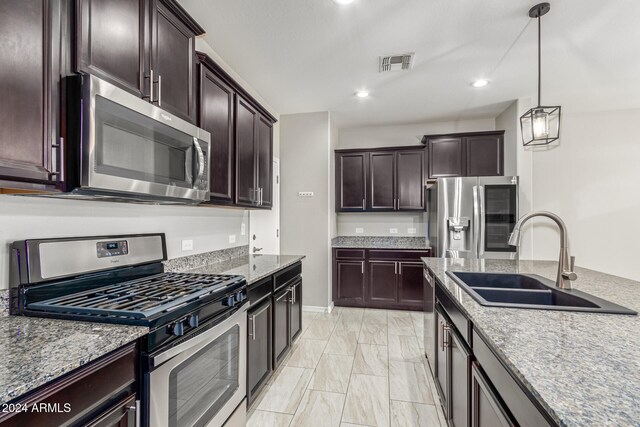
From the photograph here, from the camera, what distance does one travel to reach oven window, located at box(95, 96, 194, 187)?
1.23 m

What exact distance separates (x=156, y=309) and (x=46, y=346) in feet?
1.06

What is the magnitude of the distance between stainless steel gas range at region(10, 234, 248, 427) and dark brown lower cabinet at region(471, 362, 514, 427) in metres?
1.20

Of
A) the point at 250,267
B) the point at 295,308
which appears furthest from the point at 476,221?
the point at 250,267

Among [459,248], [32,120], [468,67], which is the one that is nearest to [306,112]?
[468,67]

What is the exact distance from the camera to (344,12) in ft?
7.25

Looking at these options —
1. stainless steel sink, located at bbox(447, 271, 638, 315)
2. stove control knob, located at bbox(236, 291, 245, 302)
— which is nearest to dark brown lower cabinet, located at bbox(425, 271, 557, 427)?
stainless steel sink, located at bbox(447, 271, 638, 315)

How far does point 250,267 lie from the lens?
2453 millimetres

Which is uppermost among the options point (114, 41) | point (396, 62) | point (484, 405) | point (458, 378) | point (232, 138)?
point (396, 62)

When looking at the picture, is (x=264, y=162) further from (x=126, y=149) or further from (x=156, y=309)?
(x=156, y=309)

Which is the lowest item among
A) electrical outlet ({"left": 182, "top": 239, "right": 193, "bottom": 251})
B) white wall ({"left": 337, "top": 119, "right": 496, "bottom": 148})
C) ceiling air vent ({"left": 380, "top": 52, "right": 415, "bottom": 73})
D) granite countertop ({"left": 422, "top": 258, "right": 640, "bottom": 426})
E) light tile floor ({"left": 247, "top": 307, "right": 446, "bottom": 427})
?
light tile floor ({"left": 247, "top": 307, "right": 446, "bottom": 427})

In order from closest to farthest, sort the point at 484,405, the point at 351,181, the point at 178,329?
the point at 484,405 → the point at 178,329 → the point at 351,181

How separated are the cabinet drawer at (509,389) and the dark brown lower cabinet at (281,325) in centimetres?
155

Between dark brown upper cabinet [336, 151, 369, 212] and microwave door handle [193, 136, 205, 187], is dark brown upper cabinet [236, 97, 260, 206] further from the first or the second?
dark brown upper cabinet [336, 151, 369, 212]

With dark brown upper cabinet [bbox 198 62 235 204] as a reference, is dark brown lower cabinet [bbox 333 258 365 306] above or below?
below
